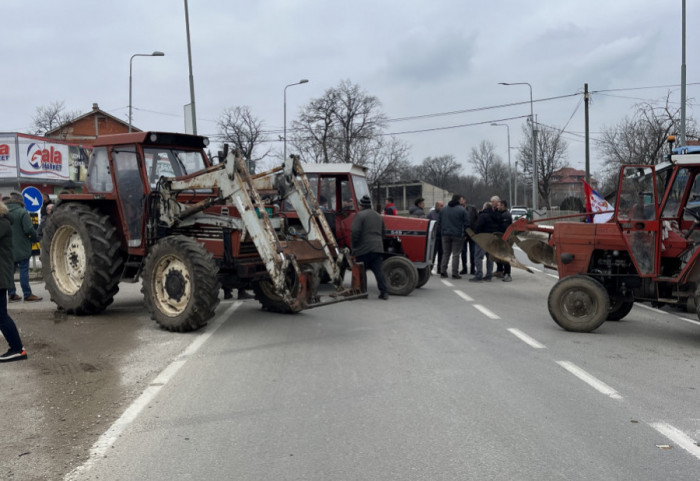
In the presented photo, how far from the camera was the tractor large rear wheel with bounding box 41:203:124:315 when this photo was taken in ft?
30.9

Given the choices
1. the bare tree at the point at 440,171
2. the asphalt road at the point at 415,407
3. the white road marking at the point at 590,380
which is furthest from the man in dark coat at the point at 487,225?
the bare tree at the point at 440,171

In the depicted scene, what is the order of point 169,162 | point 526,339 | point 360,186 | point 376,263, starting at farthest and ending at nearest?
point 360,186 < point 376,263 < point 169,162 < point 526,339

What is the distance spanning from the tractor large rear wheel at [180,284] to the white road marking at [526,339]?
3.99 meters

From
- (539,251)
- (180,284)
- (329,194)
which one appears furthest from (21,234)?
(539,251)

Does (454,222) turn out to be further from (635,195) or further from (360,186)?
(635,195)

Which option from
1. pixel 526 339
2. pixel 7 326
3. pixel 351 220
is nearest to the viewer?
pixel 7 326

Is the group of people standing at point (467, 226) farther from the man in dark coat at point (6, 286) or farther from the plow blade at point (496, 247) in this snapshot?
the man in dark coat at point (6, 286)

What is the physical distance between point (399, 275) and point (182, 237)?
16.7 ft

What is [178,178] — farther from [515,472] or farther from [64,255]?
[515,472]

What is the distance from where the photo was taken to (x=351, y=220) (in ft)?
41.2

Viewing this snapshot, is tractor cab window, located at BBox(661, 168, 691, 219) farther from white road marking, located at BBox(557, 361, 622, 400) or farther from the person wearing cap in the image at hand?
the person wearing cap

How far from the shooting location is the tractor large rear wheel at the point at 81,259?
30.9 ft

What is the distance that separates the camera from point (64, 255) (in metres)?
10.3

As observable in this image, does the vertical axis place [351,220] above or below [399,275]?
above
